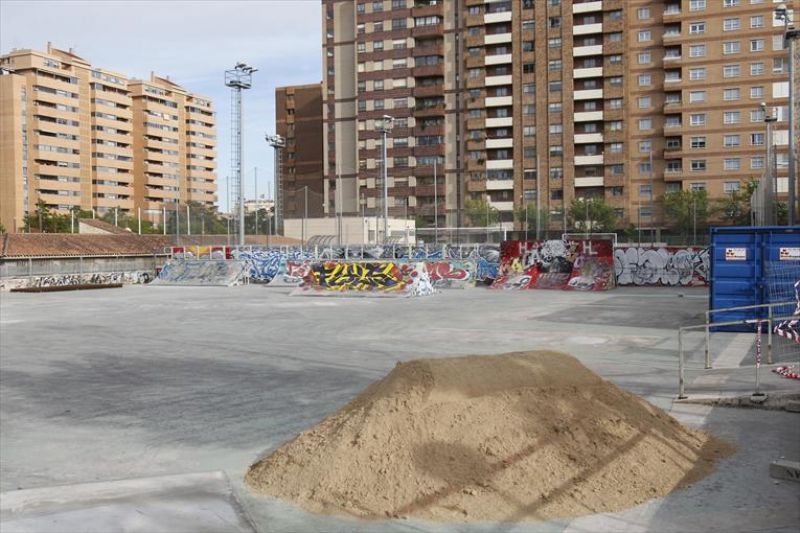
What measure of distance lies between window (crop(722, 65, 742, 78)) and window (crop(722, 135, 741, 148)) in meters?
6.42

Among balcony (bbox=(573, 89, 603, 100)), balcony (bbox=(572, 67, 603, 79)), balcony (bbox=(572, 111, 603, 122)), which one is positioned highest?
balcony (bbox=(572, 67, 603, 79))

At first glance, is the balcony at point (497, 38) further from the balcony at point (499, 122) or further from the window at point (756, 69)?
the window at point (756, 69)

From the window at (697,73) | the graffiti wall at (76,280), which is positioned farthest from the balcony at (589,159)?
the graffiti wall at (76,280)

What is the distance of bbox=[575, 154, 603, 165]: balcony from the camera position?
84.9 metres

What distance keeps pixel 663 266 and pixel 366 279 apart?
53.0ft

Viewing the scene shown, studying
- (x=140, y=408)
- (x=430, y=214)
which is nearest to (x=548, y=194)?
(x=430, y=214)

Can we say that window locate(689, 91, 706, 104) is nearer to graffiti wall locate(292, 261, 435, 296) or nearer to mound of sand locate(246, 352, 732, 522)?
graffiti wall locate(292, 261, 435, 296)

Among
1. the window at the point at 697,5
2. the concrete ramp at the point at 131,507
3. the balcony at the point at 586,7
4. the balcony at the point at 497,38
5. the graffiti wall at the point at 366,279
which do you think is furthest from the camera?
the balcony at the point at 497,38

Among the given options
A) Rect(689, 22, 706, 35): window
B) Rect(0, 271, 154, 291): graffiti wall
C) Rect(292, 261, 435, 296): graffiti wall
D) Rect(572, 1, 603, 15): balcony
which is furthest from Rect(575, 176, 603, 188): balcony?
Rect(292, 261, 435, 296): graffiti wall

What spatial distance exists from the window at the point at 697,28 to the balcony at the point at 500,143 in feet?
75.3

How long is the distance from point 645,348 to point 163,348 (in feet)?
36.0

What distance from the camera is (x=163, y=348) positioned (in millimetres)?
17312

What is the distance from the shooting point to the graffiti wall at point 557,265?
122 ft

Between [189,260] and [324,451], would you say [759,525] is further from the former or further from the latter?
[189,260]
